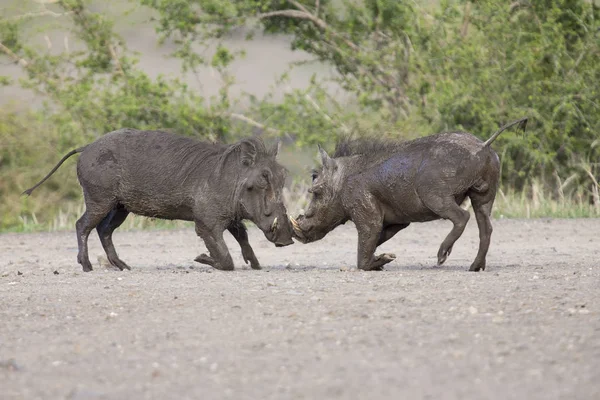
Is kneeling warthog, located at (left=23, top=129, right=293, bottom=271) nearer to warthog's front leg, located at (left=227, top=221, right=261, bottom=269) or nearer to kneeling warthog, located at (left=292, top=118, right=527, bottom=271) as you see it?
warthog's front leg, located at (left=227, top=221, right=261, bottom=269)

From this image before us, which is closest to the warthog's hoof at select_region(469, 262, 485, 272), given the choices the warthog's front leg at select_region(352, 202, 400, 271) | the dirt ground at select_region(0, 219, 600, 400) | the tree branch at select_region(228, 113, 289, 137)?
the dirt ground at select_region(0, 219, 600, 400)

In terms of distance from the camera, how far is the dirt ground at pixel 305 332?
4602 millimetres

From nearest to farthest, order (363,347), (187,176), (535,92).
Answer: (363,347)
(187,176)
(535,92)

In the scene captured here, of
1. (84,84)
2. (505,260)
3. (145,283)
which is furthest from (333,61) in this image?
(145,283)

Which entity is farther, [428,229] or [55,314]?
[428,229]

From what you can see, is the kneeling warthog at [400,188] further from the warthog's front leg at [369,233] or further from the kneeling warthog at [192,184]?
the kneeling warthog at [192,184]

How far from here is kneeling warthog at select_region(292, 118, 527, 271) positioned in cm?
910

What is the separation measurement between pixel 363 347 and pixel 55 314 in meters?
2.52

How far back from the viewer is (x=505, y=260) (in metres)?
10.8

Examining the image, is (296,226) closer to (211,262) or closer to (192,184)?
(211,262)

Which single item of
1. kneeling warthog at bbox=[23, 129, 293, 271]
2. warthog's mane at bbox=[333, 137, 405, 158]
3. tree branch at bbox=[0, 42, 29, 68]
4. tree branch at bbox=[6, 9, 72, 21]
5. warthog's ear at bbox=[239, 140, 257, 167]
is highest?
tree branch at bbox=[6, 9, 72, 21]

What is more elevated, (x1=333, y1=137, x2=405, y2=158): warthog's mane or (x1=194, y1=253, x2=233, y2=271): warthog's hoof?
(x1=333, y1=137, x2=405, y2=158): warthog's mane

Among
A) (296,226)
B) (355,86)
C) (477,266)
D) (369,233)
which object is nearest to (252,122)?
(355,86)

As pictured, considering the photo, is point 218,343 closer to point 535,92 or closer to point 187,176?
point 187,176
